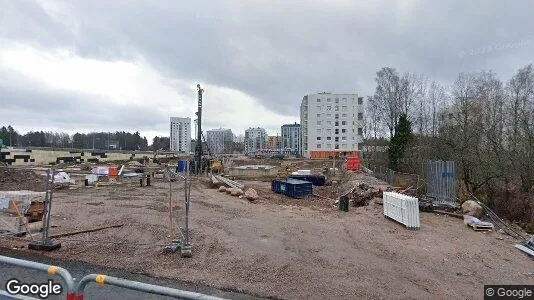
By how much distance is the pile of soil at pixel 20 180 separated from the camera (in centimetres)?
2345

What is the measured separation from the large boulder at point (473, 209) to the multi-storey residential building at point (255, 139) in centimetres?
14049

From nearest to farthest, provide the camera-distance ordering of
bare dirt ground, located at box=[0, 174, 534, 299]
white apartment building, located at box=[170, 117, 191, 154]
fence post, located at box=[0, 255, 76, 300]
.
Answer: fence post, located at box=[0, 255, 76, 300] → bare dirt ground, located at box=[0, 174, 534, 299] → white apartment building, located at box=[170, 117, 191, 154]

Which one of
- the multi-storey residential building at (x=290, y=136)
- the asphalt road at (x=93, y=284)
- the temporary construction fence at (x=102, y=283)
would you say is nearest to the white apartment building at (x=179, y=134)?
→ the multi-storey residential building at (x=290, y=136)

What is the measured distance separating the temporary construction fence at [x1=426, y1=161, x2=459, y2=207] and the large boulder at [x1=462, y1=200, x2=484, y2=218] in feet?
1.81

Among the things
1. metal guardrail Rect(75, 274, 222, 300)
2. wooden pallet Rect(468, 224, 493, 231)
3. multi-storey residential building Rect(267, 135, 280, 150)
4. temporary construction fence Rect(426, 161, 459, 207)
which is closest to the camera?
metal guardrail Rect(75, 274, 222, 300)

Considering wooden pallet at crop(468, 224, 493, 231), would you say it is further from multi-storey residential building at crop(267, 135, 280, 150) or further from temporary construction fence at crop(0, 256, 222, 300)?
multi-storey residential building at crop(267, 135, 280, 150)

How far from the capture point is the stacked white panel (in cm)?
1386

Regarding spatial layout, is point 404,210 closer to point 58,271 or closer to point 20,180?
point 58,271

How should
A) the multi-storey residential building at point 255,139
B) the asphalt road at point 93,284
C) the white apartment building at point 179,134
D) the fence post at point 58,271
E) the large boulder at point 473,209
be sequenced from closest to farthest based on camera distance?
the fence post at point 58,271 < the asphalt road at point 93,284 < the large boulder at point 473,209 < the white apartment building at point 179,134 < the multi-storey residential building at point 255,139

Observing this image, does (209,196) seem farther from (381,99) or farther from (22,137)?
(22,137)

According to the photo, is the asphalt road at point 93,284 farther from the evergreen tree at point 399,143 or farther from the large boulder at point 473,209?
the evergreen tree at point 399,143

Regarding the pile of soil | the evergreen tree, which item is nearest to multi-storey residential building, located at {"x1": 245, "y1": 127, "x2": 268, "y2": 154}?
the evergreen tree

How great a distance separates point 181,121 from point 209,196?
130m

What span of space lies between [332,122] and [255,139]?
258 feet
